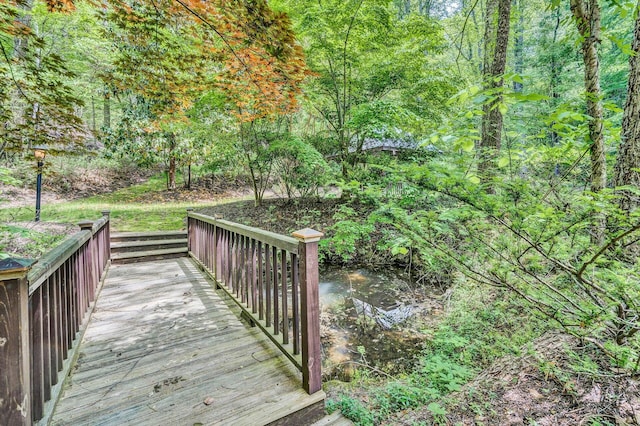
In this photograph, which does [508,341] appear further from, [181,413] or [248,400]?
[181,413]

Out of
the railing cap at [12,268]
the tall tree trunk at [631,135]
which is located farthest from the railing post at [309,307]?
the tall tree trunk at [631,135]

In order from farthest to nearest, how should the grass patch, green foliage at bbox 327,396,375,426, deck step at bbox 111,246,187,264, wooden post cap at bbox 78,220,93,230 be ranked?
the grass patch
deck step at bbox 111,246,187,264
wooden post cap at bbox 78,220,93,230
green foliage at bbox 327,396,375,426

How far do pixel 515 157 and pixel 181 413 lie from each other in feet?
10.8

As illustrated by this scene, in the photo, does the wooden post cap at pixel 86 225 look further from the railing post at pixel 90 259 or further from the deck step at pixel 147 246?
the deck step at pixel 147 246

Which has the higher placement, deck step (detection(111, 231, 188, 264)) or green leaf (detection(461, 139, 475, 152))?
green leaf (detection(461, 139, 475, 152))

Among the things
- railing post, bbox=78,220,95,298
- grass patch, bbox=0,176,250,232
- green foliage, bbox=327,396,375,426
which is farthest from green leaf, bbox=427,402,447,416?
grass patch, bbox=0,176,250,232

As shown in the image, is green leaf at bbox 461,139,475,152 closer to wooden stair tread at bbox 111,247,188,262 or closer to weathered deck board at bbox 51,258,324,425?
weathered deck board at bbox 51,258,324,425

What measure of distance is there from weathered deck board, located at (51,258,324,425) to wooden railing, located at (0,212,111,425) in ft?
0.66

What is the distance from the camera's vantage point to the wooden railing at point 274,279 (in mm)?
1934

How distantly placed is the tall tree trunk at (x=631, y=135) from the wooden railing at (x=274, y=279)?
3.05 meters

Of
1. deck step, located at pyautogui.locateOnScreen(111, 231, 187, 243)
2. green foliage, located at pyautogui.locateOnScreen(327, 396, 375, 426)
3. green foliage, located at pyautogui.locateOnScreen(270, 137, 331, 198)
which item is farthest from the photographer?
green foliage, located at pyautogui.locateOnScreen(270, 137, 331, 198)

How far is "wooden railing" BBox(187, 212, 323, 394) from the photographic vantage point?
6.34 ft

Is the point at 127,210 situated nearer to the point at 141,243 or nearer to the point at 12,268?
the point at 141,243

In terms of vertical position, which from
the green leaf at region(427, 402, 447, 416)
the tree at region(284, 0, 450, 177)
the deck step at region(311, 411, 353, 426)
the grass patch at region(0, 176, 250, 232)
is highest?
the tree at region(284, 0, 450, 177)
